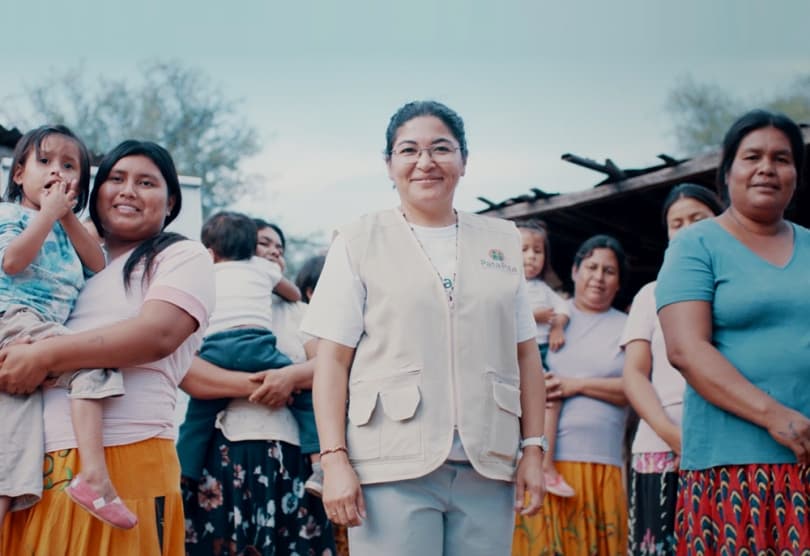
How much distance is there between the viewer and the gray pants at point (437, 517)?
279 cm

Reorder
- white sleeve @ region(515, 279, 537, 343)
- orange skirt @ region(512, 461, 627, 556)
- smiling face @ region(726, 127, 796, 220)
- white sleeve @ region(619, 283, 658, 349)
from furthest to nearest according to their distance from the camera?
orange skirt @ region(512, 461, 627, 556)
white sleeve @ region(619, 283, 658, 349)
smiling face @ region(726, 127, 796, 220)
white sleeve @ region(515, 279, 537, 343)

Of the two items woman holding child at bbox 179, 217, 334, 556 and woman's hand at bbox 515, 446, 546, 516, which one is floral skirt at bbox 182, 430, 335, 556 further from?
woman's hand at bbox 515, 446, 546, 516

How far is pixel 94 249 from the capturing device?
3270mm

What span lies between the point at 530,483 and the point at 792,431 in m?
0.75

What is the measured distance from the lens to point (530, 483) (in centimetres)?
294

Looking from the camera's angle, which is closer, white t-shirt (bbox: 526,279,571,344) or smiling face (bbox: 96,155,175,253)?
smiling face (bbox: 96,155,175,253)

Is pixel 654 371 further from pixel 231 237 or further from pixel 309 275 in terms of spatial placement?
pixel 231 237

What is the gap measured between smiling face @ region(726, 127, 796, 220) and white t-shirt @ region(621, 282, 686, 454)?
1268mm

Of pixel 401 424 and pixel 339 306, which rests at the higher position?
pixel 339 306

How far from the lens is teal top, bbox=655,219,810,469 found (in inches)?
120

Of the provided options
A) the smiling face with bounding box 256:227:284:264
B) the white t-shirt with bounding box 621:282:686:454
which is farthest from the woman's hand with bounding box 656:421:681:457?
the smiling face with bounding box 256:227:284:264

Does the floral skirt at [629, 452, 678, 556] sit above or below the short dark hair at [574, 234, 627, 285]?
below

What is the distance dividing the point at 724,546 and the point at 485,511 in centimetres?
73

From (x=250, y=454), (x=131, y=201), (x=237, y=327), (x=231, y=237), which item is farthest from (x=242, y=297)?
(x=131, y=201)
